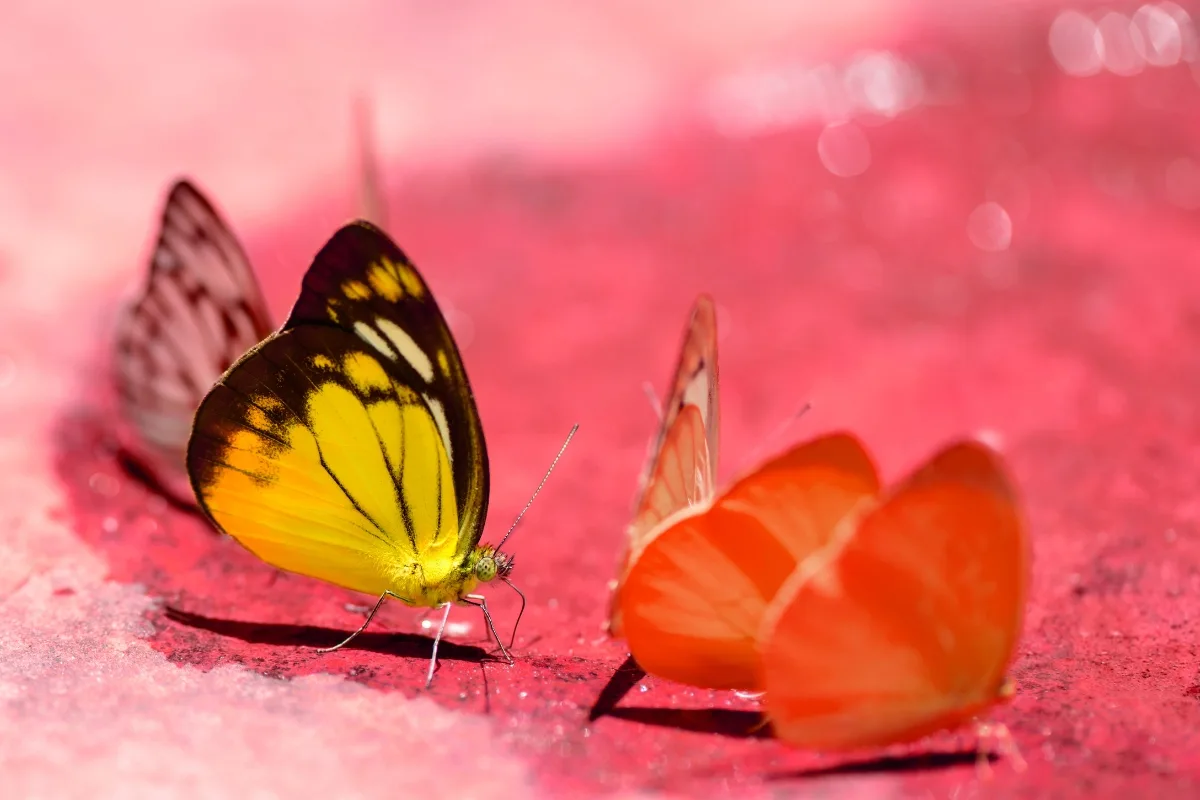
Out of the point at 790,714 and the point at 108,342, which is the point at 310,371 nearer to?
the point at 790,714

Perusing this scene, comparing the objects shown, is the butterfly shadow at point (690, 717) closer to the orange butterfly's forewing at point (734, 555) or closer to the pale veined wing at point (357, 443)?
the orange butterfly's forewing at point (734, 555)

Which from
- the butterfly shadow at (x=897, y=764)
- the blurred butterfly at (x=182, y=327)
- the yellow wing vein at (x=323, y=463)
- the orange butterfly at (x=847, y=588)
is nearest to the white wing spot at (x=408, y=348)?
the yellow wing vein at (x=323, y=463)

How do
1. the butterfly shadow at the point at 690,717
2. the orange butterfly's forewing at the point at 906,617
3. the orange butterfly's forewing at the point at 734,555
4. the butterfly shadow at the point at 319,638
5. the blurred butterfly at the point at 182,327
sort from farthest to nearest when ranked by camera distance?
the blurred butterfly at the point at 182,327, the butterfly shadow at the point at 319,638, the butterfly shadow at the point at 690,717, the orange butterfly's forewing at the point at 734,555, the orange butterfly's forewing at the point at 906,617

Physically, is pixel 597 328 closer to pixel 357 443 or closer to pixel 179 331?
pixel 179 331

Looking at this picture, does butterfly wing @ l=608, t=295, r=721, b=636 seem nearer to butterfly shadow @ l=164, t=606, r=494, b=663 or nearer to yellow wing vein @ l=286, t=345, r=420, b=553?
butterfly shadow @ l=164, t=606, r=494, b=663

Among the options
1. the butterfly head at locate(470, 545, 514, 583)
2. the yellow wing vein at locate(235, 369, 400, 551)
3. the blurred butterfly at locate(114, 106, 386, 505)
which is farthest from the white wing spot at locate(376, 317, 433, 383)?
the blurred butterfly at locate(114, 106, 386, 505)

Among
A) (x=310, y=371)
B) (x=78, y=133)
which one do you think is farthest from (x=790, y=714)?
(x=78, y=133)

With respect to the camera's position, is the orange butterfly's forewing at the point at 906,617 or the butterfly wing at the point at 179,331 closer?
the orange butterfly's forewing at the point at 906,617
